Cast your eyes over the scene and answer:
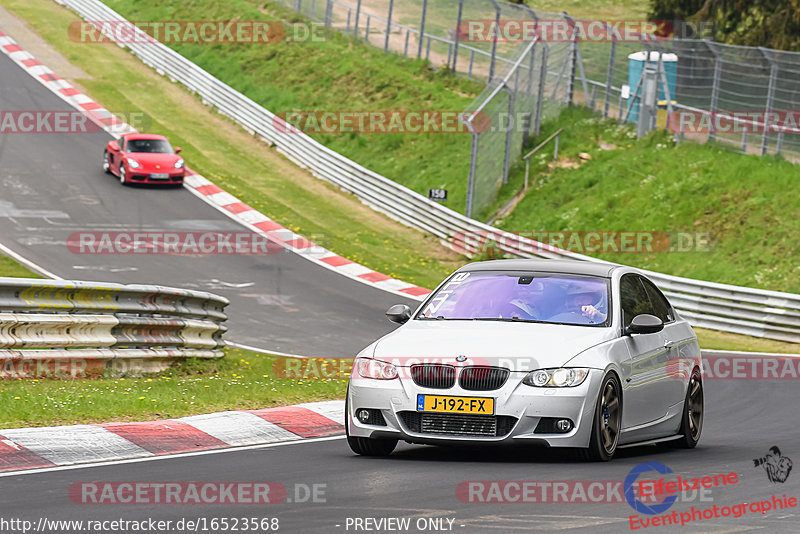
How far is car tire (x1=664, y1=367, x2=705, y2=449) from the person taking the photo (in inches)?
405

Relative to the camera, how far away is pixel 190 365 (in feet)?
48.0

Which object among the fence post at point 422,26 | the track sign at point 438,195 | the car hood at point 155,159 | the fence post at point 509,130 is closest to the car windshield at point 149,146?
the car hood at point 155,159

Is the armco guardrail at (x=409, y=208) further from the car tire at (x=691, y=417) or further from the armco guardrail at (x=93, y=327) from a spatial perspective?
the car tire at (x=691, y=417)

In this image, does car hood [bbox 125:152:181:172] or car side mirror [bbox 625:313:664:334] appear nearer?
car side mirror [bbox 625:313:664:334]

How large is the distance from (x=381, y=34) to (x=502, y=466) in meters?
35.7

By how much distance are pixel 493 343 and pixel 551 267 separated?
144 centimetres

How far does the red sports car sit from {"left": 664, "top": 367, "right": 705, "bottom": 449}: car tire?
23.0 meters

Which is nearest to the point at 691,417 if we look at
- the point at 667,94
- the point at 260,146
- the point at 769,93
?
the point at 769,93

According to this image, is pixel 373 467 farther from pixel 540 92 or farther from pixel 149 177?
pixel 540 92

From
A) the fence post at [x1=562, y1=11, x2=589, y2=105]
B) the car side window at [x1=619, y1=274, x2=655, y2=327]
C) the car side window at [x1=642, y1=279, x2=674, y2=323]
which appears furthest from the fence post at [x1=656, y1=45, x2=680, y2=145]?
the car side window at [x1=619, y1=274, x2=655, y2=327]

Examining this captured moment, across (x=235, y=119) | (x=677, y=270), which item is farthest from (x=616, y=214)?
(x=235, y=119)

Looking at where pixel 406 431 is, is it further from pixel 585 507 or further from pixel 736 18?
pixel 736 18

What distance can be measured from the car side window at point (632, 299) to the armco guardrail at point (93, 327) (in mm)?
5565

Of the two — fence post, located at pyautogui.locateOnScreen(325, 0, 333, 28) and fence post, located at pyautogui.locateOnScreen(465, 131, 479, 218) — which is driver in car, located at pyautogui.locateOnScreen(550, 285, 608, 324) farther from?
fence post, located at pyautogui.locateOnScreen(325, 0, 333, 28)
